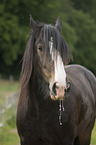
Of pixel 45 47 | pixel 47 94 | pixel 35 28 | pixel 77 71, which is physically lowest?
pixel 47 94

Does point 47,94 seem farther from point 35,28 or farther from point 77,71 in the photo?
point 77,71

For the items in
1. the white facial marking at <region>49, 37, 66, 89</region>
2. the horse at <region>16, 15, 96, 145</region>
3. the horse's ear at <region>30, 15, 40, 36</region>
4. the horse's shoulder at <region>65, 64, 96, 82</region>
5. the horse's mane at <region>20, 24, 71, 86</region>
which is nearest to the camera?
the white facial marking at <region>49, 37, 66, 89</region>

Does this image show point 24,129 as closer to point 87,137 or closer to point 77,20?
point 87,137

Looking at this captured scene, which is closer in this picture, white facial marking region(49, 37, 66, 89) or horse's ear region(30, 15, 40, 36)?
white facial marking region(49, 37, 66, 89)

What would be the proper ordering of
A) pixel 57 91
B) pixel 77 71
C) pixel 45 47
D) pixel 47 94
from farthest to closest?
pixel 77 71 → pixel 47 94 → pixel 45 47 → pixel 57 91

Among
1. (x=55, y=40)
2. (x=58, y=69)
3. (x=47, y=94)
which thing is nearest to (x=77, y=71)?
(x=47, y=94)

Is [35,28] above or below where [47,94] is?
above

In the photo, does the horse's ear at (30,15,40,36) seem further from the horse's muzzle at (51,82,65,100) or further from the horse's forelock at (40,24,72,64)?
the horse's muzzle at (51,82,65,100)

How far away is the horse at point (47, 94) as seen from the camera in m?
3.30

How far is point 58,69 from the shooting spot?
3186 mm

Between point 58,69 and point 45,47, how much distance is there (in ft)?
1.17

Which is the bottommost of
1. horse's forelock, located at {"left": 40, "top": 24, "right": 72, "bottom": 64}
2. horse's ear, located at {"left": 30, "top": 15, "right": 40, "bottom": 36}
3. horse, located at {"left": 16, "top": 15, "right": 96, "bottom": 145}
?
horse, located at {"left": 16, "top": 15, "right": 96, "bottom": 145}

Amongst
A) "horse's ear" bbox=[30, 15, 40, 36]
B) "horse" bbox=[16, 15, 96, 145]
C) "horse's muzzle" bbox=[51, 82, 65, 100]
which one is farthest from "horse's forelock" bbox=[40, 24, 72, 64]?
"horse's muzzle" bbox=[51, 82, 65, 100]

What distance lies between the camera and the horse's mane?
341cm
